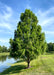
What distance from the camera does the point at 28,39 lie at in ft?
43.9

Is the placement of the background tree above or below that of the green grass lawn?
above

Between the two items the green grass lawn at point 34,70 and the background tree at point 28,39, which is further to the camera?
the background tree at point 28,39

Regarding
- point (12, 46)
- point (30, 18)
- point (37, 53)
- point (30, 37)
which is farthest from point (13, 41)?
point (30, 18)

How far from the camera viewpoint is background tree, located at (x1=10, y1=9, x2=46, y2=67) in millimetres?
13211

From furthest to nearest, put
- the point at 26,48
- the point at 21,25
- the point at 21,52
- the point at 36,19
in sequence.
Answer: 1. the point at 36,19
2. the point at 21,25
3. the point at 26,48
4. the point at 21,52

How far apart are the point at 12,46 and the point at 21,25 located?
416 centimetres

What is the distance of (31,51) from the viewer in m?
13.3

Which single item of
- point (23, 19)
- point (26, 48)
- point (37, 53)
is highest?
point (23, 19)

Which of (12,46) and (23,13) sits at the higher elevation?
(23,13)

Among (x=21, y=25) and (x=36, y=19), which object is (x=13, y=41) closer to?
(x=21, y=25)

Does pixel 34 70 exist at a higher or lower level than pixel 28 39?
lower

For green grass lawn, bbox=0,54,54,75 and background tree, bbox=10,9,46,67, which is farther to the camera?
background tree, bbox=10,9,46,67

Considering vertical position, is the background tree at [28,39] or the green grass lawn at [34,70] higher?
the background tree at [28,39]

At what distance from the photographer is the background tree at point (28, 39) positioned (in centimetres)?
1321
